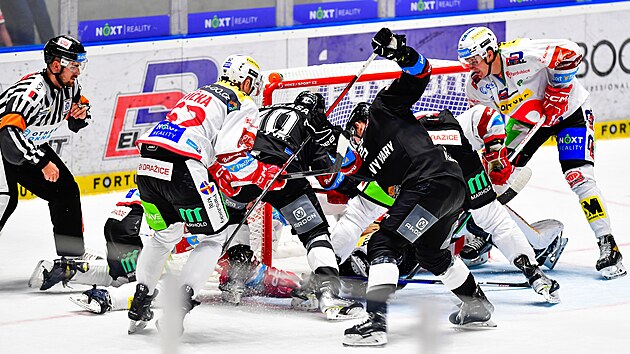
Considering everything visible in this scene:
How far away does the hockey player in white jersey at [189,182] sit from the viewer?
6379mm

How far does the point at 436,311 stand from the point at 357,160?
3.14 meters

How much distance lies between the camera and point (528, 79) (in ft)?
26.0

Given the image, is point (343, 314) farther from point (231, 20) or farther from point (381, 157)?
point (231, 20)

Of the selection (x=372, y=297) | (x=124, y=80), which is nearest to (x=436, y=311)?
Result: (x=372, y=297)

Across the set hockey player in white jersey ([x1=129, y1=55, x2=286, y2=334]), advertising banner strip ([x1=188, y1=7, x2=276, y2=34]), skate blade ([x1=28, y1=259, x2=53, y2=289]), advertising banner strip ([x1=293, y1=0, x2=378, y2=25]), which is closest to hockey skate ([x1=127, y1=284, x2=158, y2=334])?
hockey player in white jersey ([x1=129, y1=55, x2=286, y2=334])

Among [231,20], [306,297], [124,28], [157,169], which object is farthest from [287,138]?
[231,20]

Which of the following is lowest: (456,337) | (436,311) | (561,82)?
(456,337)

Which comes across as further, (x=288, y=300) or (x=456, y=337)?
(x=288, y=300)

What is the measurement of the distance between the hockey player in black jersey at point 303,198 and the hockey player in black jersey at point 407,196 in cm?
57

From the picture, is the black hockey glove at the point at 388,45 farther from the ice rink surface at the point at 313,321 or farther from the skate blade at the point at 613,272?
the skate blade at the point at 613,272

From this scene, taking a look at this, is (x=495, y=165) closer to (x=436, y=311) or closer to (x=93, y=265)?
(x=93, y=265)

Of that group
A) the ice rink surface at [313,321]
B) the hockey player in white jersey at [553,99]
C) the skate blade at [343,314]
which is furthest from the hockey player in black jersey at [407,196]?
the hockey player in white jersey at [553,99]

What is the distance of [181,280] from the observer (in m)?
6.30

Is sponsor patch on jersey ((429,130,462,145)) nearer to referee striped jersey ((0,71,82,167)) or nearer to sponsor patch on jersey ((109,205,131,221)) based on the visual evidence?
sponsor patch on jersey ((109,205,131,221))
